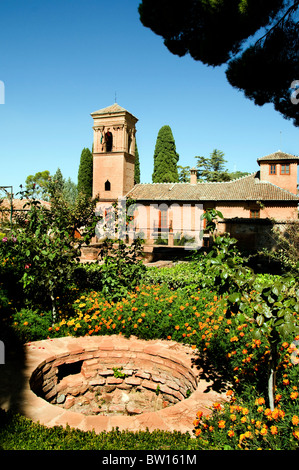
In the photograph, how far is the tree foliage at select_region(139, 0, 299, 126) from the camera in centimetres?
742

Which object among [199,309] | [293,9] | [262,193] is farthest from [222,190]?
[199,309]

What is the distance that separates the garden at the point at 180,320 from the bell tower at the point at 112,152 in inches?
830

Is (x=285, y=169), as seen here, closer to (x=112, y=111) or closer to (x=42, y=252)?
(x=112, y=111)

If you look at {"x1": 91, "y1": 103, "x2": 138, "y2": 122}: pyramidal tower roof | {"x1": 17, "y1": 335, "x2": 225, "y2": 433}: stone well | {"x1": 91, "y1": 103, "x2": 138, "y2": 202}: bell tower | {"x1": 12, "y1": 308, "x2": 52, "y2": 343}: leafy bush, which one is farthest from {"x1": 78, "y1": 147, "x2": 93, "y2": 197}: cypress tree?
{"x1": 17, "y1": 335, "x2": 225, "y2": 433}: stone well

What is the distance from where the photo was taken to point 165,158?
33688mm

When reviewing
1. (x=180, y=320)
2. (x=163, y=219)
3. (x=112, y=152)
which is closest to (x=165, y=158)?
(x=112, y=152)

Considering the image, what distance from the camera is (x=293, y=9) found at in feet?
24.5

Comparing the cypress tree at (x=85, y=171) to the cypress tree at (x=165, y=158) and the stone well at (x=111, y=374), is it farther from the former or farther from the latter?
the stone well at (x=111, y=374)

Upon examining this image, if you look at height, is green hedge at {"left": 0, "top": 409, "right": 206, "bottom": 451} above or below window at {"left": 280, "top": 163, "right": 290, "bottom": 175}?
below

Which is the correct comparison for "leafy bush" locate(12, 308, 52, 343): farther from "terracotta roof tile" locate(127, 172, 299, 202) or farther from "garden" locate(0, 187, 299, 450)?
"terracotta roof tile" locate(127, 172, 299, 202)

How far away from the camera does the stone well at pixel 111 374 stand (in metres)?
3.91

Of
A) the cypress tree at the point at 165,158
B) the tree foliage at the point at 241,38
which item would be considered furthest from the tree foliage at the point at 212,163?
the tree foliage at the point at 241,38
